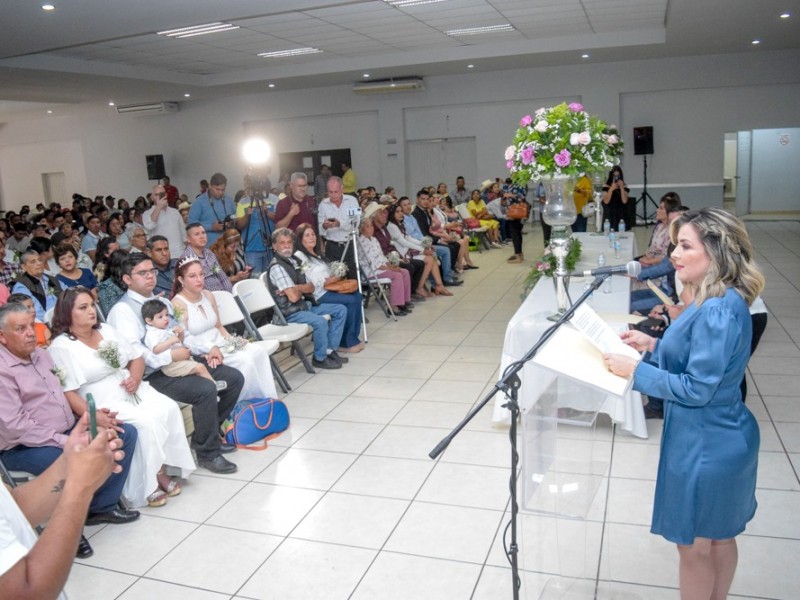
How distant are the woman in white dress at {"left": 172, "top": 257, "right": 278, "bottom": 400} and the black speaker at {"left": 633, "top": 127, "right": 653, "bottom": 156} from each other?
11508 mm

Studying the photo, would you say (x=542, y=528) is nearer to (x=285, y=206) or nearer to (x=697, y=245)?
(x=697, y=245)

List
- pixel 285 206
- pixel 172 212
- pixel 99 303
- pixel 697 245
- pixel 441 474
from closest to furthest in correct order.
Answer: pixel 697 245 < pixel 441 474 < pixel 99 303 < pixel 285 206 < pixel 172 212

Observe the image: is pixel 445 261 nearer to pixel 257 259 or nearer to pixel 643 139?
pixel 257 259

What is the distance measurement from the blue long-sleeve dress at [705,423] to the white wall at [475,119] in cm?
1324

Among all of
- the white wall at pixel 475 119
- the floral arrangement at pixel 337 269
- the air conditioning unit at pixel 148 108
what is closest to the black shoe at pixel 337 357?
the floral arrangement at pixel 337 269

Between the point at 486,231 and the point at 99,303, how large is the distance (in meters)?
8.07

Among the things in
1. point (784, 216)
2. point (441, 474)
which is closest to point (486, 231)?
point (784, 216)

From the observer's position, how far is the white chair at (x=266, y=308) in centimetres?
527

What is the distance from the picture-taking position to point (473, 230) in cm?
1131

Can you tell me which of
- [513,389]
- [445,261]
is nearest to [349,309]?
[445,261]

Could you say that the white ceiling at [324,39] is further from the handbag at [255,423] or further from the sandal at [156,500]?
the sandal at [156,500]

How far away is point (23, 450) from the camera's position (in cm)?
317

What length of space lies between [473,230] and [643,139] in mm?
4986

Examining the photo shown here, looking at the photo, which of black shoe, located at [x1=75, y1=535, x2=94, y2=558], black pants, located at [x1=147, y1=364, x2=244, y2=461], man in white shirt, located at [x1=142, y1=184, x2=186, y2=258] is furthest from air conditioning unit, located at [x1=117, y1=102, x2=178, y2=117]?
black shoe, located at [x1=75, y1=535, x2=94, y2=558]
